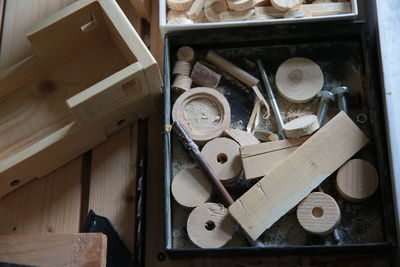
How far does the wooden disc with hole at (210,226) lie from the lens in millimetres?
854

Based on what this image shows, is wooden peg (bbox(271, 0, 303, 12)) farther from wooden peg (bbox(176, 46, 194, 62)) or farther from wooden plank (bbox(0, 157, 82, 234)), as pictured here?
wooden plank (bbox(0, 157, 82, 234))

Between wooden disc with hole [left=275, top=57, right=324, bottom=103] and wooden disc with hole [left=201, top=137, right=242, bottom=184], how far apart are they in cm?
14

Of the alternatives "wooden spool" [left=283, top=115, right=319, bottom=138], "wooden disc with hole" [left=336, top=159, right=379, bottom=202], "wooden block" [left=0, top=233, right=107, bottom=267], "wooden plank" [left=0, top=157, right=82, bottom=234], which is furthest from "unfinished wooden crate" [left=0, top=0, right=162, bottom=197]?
"wooden disc with hole" [left=336, top=159, right=379, bottom=202]

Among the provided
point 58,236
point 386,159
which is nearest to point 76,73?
point 58,236

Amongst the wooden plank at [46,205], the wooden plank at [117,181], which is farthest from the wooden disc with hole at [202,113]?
the wooden plank at [46,205]

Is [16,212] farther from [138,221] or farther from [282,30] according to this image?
[282,30]

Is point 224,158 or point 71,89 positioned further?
point 71,89

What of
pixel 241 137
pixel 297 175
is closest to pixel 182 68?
pixel 241 137

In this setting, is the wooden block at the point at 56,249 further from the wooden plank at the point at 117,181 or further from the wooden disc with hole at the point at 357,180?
the wooden disc with hole at the point at 357,180

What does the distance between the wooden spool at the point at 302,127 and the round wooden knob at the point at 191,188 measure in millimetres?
156

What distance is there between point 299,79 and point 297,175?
0.61 feet

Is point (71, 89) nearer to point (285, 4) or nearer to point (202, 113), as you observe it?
point (202, 113)

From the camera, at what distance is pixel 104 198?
96 centimetres

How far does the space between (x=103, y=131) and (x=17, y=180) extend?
167 mm
